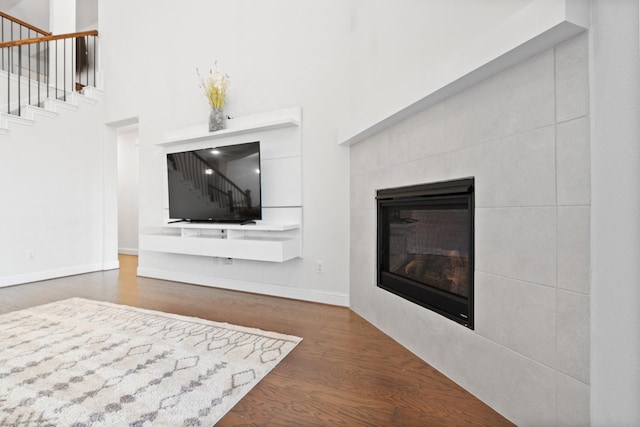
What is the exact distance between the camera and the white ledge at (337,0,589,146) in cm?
92

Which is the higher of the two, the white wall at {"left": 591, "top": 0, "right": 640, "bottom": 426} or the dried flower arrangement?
the dried flower arrangement

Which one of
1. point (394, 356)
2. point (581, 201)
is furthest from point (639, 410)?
point (394, 356)

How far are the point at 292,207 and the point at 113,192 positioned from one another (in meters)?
3.18

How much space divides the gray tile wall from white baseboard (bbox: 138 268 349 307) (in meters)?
1.17

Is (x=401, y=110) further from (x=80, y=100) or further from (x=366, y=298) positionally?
(x=80, y=100)

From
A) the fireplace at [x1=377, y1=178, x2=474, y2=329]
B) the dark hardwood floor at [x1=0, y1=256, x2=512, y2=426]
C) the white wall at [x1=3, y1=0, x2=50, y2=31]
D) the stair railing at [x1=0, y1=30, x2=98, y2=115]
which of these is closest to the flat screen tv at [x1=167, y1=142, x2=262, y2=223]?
the dark hardwood floor at [x1=0, y1=256, x2=512, y2=426]

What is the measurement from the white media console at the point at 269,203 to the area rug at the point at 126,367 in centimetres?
74

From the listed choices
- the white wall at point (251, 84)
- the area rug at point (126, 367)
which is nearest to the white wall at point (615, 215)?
the area rug at point (126, 367)

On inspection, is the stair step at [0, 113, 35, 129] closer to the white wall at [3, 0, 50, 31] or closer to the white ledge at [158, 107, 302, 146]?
the white ledge at [158, 107, 302, 146]

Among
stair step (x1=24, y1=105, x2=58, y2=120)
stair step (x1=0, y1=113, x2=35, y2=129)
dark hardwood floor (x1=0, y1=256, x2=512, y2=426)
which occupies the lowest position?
dark hardwood floor (x1=0, y1=256, x2=512, y2=426)

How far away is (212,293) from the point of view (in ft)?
10.2

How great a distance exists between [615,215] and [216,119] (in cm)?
315

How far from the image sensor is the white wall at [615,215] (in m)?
0.82

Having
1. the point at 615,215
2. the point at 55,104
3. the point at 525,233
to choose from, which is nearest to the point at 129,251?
the point at 55,104
